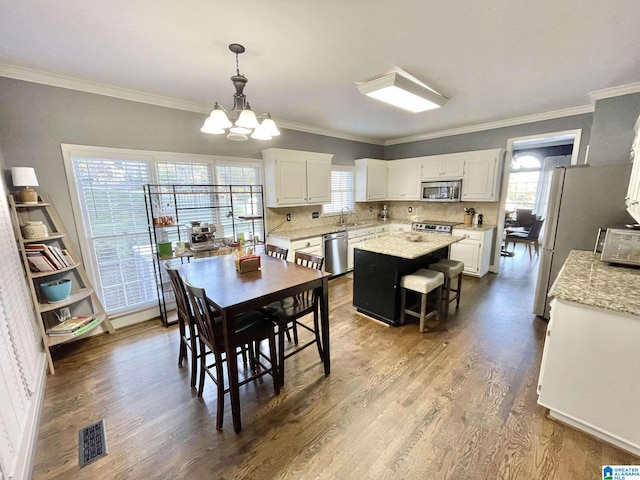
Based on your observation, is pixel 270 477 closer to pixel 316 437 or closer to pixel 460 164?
pixel 316 437

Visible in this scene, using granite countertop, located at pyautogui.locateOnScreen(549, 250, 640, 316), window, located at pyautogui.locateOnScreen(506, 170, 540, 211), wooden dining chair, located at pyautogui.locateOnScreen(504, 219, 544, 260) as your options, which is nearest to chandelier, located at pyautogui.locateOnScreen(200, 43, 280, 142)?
granite countertop, located at pyautogui.locateOnScreen(549, 250, 640, 316)

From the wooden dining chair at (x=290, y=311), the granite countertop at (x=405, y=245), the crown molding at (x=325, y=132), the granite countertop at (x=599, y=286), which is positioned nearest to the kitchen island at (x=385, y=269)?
the granite countertop at (x=405, y=245)

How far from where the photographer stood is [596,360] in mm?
1548

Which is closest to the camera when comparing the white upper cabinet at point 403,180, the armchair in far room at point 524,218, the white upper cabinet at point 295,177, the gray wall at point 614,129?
the gray wall at point 614,129

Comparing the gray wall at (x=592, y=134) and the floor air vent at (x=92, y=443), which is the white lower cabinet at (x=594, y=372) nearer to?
the gray wall at (x=592, y=134)

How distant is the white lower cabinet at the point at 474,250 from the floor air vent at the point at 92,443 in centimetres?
477

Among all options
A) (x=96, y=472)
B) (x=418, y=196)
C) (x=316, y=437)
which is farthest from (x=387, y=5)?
(x=418, y=196)

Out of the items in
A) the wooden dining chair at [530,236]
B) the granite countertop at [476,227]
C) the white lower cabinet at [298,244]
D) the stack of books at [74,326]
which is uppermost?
the granite countertop at [476,227]

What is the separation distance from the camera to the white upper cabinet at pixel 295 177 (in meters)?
3.86

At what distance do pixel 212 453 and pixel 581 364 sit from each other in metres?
2.31

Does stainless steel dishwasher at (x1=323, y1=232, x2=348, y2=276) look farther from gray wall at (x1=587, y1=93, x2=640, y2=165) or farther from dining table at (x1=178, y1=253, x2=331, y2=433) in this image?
gray wall at (x1=587, y1=93, x2=640, y2=165)

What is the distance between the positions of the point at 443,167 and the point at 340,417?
4.48 meters

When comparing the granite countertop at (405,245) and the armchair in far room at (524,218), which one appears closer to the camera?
the granite countertop at (405,245)

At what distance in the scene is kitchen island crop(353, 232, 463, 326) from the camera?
2.85 meters
